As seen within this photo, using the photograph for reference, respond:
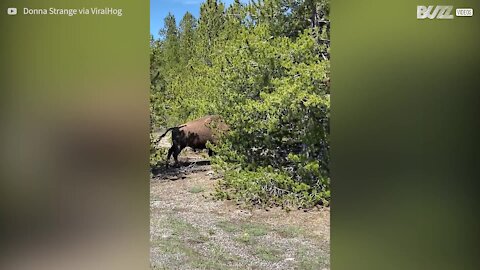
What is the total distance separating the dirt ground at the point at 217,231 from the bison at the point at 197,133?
0.15ft

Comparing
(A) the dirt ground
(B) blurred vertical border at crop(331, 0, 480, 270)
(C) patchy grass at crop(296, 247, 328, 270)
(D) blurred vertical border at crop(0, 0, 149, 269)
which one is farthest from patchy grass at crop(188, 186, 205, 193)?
(B) blurred vertical border at crop(331, 0, 480, 270)

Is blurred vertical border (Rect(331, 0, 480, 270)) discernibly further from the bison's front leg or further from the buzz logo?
the bison's front leg

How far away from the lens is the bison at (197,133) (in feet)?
6.39

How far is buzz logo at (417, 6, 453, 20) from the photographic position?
1.60m

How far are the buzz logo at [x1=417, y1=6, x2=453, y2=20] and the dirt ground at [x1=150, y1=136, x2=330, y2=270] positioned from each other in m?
0.83

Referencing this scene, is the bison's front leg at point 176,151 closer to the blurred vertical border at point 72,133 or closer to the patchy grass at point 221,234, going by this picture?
the patchy grass at point 221,234

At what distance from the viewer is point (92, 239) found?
161cm

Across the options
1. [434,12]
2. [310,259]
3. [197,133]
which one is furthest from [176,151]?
[434,12]

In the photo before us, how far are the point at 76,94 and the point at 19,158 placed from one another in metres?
0.31

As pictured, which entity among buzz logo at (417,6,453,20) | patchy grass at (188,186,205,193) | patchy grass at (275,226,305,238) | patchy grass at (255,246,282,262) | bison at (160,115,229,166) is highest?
buzz logo at (417,6,453,20)

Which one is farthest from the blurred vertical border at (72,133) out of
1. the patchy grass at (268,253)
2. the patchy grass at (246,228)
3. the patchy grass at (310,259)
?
the patchy grass at (310,259)

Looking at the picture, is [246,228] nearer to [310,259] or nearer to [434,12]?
[310,259]

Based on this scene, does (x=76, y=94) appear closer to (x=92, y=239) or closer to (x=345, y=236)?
(x=92, y=239)

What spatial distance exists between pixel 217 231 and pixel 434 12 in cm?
122
